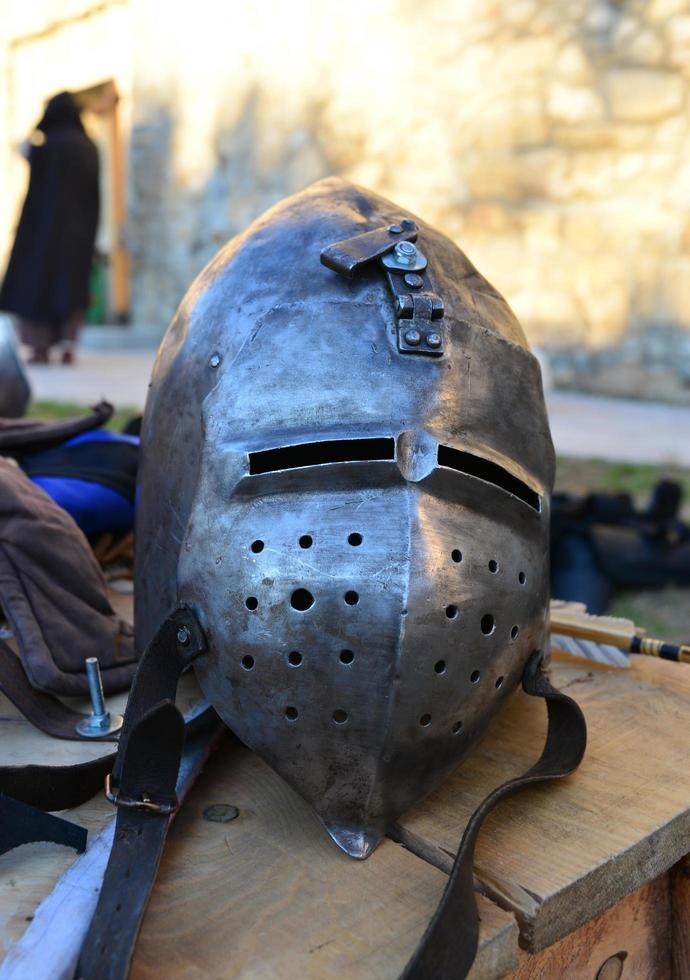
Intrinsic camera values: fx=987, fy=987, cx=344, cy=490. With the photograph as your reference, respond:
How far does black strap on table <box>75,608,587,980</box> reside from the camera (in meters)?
0.86

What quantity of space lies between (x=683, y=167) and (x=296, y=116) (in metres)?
2.91

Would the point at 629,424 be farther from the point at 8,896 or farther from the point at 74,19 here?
the point at 74,19

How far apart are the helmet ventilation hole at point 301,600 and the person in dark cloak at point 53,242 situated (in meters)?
6.72

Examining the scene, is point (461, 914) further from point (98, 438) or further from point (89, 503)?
point (98, 438)

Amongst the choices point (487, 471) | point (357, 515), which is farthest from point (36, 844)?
point (487, 471)

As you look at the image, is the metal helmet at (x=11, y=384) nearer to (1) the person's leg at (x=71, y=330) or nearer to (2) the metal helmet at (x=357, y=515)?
(2) the metal helmet at (x=357, y=515)

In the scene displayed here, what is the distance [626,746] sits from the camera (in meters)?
1.27

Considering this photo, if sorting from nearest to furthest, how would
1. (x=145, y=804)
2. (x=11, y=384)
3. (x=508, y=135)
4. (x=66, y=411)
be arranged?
1. (x=145, y=804)
2. (x=11, y=384)
3. (x=66, y=411)
4. (x=508, y=135)

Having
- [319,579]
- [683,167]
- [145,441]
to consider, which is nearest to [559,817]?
[319,579]

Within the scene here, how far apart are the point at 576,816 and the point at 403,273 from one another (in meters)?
0.66

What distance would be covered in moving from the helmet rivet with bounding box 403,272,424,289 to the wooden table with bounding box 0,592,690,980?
58cm

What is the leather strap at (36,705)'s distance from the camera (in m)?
1.30

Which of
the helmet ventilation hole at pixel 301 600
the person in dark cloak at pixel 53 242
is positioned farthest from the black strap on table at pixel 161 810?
the person in dark cloak at pixel 53 242

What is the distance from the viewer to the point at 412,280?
1.18 meters
